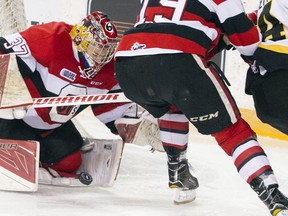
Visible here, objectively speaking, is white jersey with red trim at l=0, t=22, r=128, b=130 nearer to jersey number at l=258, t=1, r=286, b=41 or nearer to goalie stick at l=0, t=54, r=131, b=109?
goalie stick at l=0, t=54, r=131, b=109

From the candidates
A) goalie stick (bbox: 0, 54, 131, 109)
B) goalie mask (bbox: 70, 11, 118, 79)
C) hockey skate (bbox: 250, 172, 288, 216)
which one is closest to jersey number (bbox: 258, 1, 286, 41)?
hockey skate (bbox: 250, 172, 288, 216)

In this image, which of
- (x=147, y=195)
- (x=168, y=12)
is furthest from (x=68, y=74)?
(x=168, y=12)

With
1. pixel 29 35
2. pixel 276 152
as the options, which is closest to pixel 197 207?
pixel 29 35

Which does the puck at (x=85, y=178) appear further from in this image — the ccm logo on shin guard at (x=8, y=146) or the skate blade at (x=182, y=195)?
the skate blade at (x=182, y=195)

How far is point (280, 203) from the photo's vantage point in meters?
1.61

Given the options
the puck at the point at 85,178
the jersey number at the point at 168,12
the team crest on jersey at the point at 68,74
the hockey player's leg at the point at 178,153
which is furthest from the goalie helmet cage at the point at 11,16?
the jersey number at the point at 168,12

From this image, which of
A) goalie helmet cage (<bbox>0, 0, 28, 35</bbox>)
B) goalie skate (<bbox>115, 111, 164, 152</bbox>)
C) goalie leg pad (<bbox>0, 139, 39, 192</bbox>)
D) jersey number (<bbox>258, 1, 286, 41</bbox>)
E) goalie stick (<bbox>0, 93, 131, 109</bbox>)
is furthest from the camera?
goalie helmet cage (<bbox>0, 0, 28, 35</bbox>)

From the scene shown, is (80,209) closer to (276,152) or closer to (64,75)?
(64,75)

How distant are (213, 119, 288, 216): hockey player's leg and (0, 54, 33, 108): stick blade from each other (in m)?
0.68

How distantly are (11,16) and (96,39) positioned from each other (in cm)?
84

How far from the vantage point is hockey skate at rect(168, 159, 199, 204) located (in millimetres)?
1980

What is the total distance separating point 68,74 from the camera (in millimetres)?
2191

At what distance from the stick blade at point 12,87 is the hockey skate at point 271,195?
791 millimetres

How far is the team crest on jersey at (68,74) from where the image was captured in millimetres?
2184
